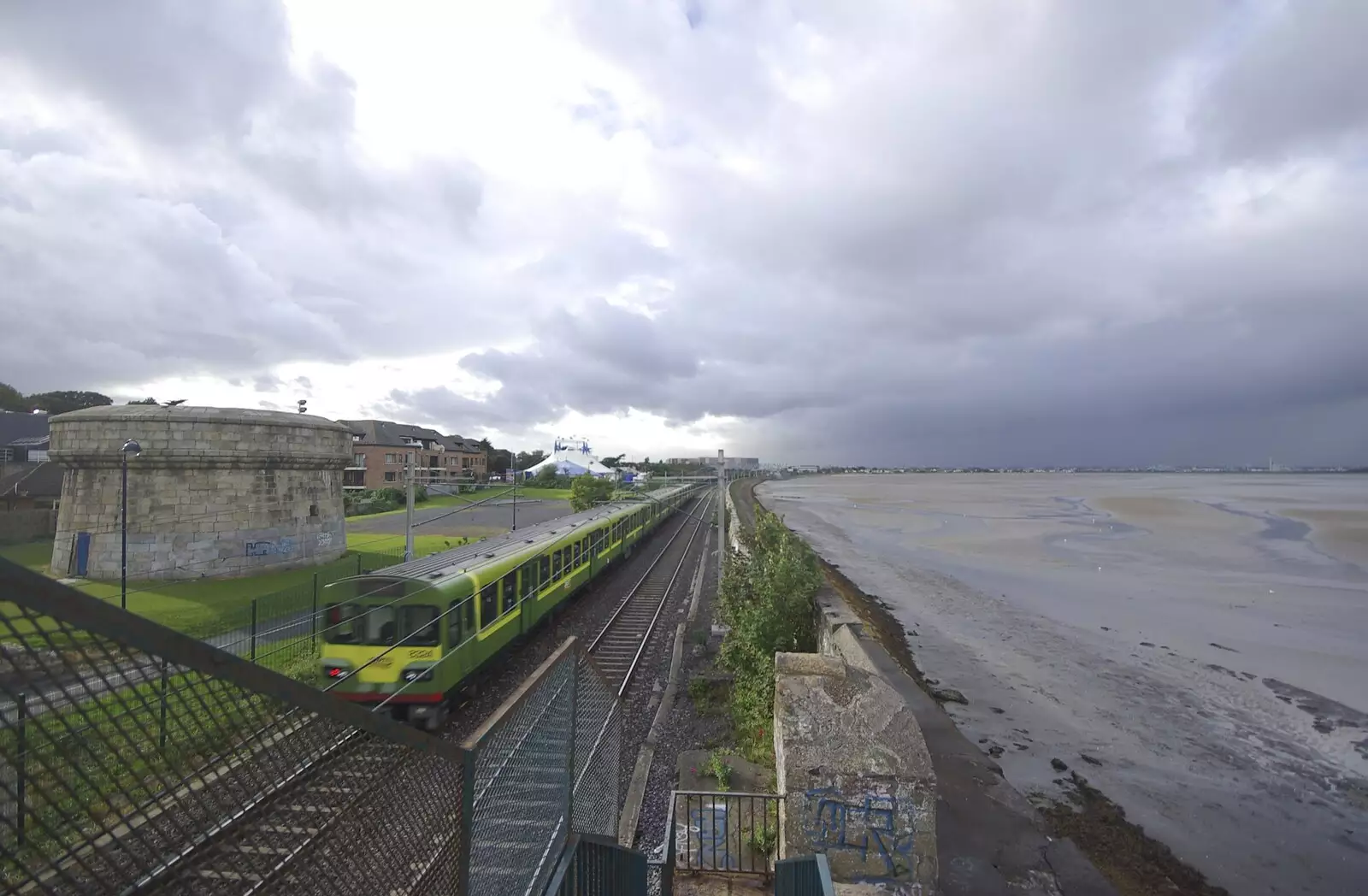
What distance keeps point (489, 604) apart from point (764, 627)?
472 centimetres

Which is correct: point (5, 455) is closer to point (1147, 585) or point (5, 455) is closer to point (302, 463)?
point (302, 463)

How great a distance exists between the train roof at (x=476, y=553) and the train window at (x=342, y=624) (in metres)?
0.54

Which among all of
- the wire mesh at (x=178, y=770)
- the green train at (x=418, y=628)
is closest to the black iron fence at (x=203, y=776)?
the wire mesh at (x=178, y=770)

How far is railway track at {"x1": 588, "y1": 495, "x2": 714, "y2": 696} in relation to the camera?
12953mm

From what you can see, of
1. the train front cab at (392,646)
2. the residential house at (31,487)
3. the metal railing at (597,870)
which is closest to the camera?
the metal railing at (597,870)

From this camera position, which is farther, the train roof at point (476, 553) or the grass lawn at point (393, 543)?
the grass lawn at point (393, 543)

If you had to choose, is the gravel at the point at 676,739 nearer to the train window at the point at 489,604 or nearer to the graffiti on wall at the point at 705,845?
the graffiti on wall at the point at 705,845

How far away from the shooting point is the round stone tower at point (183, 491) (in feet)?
59.8

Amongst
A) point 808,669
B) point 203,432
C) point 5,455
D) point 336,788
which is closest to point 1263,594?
point 808,669

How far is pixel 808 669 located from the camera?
584 centimetres

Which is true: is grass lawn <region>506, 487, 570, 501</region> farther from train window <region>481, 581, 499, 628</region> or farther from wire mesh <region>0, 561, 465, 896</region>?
wire mesh <region>0, 561, 465, 896</region>

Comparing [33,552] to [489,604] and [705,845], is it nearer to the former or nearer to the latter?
[489,604]

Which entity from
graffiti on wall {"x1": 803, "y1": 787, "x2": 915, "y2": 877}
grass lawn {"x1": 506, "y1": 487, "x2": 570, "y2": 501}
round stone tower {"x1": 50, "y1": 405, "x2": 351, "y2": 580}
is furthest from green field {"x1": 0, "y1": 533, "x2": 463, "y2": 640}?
grass lawn {"x1": 506, "y1": 487, "x2": 570, "y2": 501}

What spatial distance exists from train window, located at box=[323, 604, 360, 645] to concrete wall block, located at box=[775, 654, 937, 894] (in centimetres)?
672
